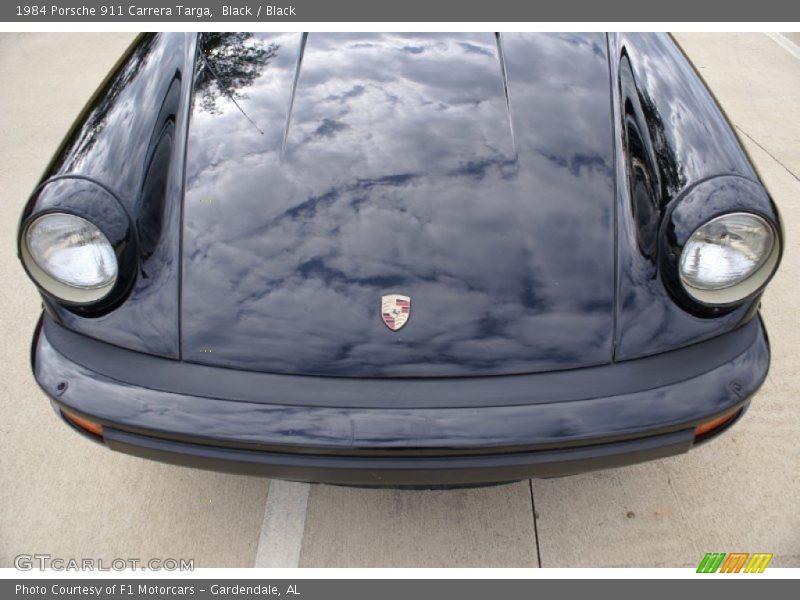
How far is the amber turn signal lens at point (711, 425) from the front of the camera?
1712 millimetres

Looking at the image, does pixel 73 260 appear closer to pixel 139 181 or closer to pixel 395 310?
pixel 139 181

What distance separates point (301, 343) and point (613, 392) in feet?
2.47

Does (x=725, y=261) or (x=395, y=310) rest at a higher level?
(x=725, y=261)

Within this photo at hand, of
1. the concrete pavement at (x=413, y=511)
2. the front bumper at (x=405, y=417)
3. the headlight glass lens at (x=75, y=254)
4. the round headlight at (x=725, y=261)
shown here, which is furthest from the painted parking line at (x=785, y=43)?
the headlight glass lens at (x=75, y=254)

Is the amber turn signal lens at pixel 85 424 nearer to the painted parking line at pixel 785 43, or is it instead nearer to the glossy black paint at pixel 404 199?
the glossy black paint at pixel 404 199

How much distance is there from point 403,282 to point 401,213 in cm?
21

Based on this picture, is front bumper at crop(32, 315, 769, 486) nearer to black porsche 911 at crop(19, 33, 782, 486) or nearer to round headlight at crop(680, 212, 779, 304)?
black porsche 911 at crop(19, 33, 782, 486)

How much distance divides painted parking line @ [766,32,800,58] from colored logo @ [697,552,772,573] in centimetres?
442

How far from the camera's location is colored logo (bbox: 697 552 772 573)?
6.78 ft

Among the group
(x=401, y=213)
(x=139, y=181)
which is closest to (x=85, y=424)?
(x=139, y=181)

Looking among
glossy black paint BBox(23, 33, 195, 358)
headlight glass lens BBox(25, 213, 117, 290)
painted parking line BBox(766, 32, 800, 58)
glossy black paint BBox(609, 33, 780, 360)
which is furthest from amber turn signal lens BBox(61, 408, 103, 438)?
painted parking line BBox(766, 32, 800, 58)

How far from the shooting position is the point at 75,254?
1767 millimetres

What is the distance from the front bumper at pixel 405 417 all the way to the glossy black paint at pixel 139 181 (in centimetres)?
10

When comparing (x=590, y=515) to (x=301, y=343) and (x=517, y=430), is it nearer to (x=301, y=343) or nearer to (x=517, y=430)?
(x=517, y=430)
